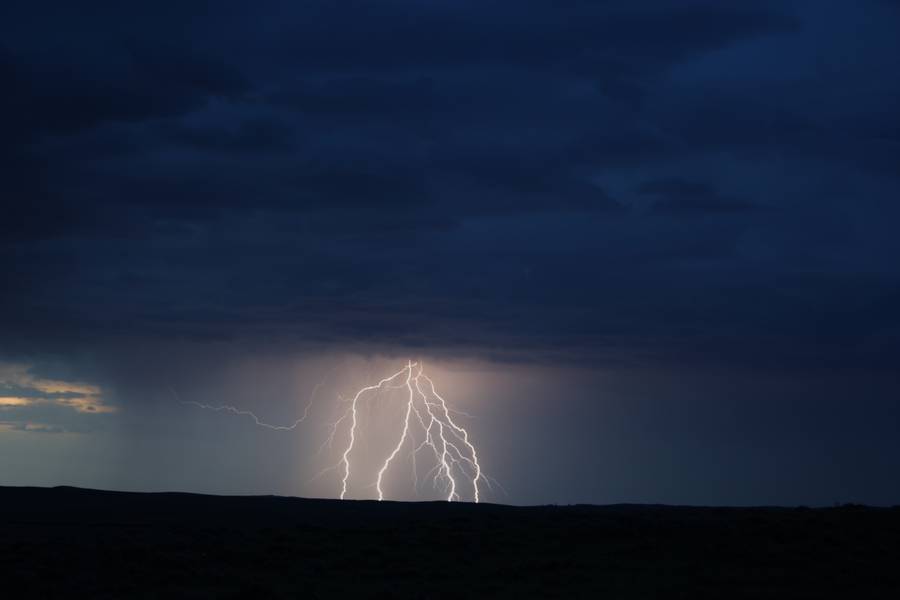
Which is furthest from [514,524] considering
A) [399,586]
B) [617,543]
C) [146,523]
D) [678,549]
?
[146,523]

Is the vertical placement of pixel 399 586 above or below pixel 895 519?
below

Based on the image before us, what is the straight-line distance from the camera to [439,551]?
93.5 ft

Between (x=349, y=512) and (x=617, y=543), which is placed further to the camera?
(x=349, y=512)

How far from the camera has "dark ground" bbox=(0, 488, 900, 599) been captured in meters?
22.9

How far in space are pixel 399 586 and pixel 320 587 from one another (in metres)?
1.95

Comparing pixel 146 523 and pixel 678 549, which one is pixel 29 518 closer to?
pixel 146 523

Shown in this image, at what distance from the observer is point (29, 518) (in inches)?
1240

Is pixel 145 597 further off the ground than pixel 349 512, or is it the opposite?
pixel 349 512

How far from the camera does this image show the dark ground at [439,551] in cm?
2294

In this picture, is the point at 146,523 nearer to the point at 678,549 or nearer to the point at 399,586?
the point at 399,586

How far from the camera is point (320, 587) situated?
77.7 ft

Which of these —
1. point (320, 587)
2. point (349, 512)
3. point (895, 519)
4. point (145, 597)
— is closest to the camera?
point (145, 597)

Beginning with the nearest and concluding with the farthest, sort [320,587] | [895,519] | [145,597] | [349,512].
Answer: [145,597]
[320,587]
[895,519]
[349,512]

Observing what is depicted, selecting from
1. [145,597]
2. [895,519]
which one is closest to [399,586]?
[145,597]
